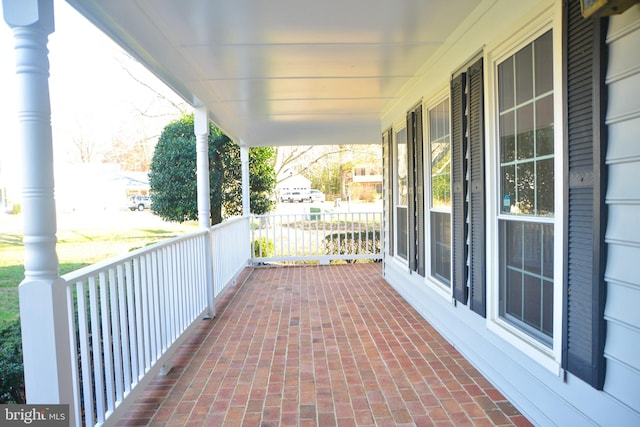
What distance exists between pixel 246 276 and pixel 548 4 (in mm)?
5431

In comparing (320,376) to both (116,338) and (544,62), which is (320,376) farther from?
(544,62)

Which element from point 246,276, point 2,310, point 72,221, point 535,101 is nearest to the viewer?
point 535,101

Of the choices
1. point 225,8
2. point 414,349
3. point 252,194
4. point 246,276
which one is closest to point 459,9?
point 225,8

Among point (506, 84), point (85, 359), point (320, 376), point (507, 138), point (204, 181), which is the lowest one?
point (320, 376)

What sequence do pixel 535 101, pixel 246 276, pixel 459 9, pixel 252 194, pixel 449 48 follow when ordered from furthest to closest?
pixel 252 194
pixel 246 276
pixel 449 48
pixel 459 9
pixel 535 101

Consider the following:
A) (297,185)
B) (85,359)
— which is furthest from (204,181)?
(297,185)

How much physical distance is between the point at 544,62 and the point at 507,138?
19.7 inches

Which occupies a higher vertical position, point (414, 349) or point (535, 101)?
point (535, 101)

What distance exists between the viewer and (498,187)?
2461mm

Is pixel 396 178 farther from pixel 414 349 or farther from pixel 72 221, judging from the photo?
pixel 72 221

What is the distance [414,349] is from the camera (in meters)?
3.16

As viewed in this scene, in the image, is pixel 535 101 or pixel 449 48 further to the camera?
pixel 449 48

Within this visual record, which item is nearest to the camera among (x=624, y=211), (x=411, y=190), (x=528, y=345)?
(x=624, y=211)

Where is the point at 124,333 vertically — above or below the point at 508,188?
below
